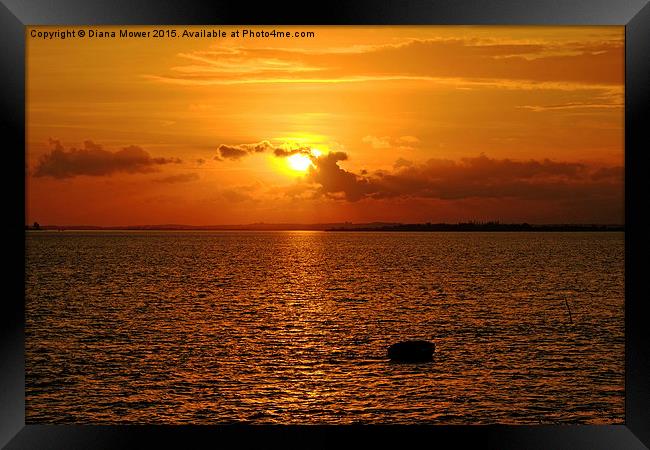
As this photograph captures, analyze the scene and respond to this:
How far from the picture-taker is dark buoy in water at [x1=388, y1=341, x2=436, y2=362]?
36.4 metres

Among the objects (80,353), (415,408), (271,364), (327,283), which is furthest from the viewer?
(327,283)

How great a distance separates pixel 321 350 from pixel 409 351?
870 cm

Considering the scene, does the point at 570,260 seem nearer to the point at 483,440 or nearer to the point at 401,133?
the point at 401,133

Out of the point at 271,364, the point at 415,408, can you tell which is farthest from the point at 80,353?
the point at 415,408

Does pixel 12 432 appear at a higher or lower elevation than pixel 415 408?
higher

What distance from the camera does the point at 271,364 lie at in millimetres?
39094

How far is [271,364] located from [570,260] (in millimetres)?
101369

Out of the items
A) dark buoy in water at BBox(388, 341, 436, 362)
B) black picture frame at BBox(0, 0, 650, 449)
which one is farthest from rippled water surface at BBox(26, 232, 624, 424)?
black picture frame at BBox(0, 0, 650, 449)

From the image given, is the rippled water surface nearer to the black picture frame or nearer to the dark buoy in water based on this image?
the dark buoy in water

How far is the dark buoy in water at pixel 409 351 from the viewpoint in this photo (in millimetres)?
36406
